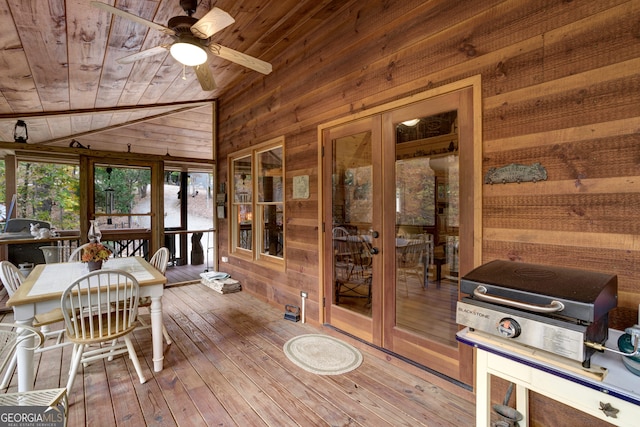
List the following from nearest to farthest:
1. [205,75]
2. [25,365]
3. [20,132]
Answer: [25,365], [205,75], [20,132]

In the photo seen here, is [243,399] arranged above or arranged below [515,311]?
below

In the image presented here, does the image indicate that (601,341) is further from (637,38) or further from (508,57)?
(508,57)

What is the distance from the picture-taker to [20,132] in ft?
14.4

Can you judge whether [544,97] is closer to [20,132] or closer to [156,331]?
[156,331]

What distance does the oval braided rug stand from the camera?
2527 millimetres

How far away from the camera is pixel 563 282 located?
1.25 metres

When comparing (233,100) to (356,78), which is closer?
(356,78)

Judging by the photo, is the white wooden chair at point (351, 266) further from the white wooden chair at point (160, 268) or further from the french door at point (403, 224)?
the white wooden chair at point (160, 268)

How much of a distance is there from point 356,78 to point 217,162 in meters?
3.54

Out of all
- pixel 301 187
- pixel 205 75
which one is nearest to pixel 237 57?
pixel 205 75

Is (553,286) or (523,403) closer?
(553,286)

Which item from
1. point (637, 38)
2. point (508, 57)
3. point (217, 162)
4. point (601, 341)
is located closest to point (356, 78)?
point (508, 57)

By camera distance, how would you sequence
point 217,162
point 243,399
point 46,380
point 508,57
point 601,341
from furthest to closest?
point 217,162 → point 46,380 → point 243,399 → point 508,57 → point 601,341

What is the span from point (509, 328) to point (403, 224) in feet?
4.46
